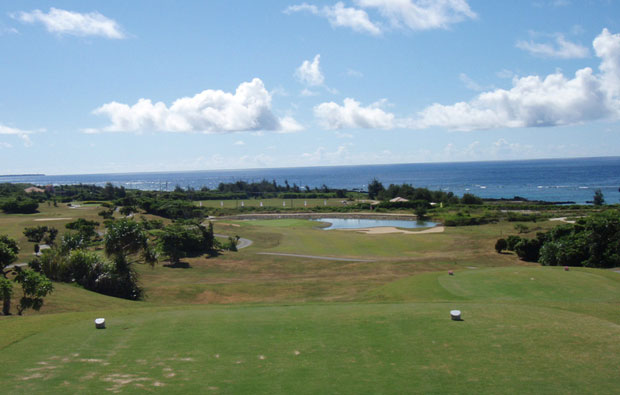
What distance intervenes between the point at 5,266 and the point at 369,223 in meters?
67.4

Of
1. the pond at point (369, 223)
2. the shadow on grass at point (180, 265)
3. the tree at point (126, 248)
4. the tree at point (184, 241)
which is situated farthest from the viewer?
the pond at point (369, 223)

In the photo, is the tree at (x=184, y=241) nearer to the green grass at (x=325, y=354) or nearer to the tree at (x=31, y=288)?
the tree at (x=31, y=288)

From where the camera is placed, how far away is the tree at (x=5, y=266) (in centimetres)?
1670

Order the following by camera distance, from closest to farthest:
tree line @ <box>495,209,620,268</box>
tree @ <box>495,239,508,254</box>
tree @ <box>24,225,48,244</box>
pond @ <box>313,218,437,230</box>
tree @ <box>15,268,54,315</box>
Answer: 1. tree @ <box>15,268,54,315</box>
2. tree line @ <box>495,209,620,268</box>
3. tree @ <box>495,239,508,254</box>
4. tree @ <box>24,225,48,244</box>
5. pond @ <box>313,218,437,230</box>

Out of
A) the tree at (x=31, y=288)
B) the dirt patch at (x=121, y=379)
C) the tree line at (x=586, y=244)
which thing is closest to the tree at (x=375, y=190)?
the tree line at (x=586, y=244)

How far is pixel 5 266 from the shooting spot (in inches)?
811

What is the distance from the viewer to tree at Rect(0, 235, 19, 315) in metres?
16.7

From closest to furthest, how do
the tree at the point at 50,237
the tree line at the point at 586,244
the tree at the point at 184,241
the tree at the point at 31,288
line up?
1. the tree at the point at 31,288
2. the tree line at the point at 586,244
3. the tree at the point at 184,241
4. the tree at the point at 50,237

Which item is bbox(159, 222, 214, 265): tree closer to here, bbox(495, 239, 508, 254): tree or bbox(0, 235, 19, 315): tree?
bbox(0, 235, 19, 315): tree

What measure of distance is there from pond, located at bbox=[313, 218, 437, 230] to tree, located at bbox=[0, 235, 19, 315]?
2252 inches

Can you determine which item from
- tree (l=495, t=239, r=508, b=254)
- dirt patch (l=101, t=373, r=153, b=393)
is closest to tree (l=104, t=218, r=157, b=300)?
dirt patch (l=101, t=373, r=153, b=393)

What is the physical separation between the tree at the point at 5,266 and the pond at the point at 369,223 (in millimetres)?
57199

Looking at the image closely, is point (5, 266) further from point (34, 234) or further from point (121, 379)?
point (34, 234)

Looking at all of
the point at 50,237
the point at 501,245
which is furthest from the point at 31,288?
the point at 501,245
